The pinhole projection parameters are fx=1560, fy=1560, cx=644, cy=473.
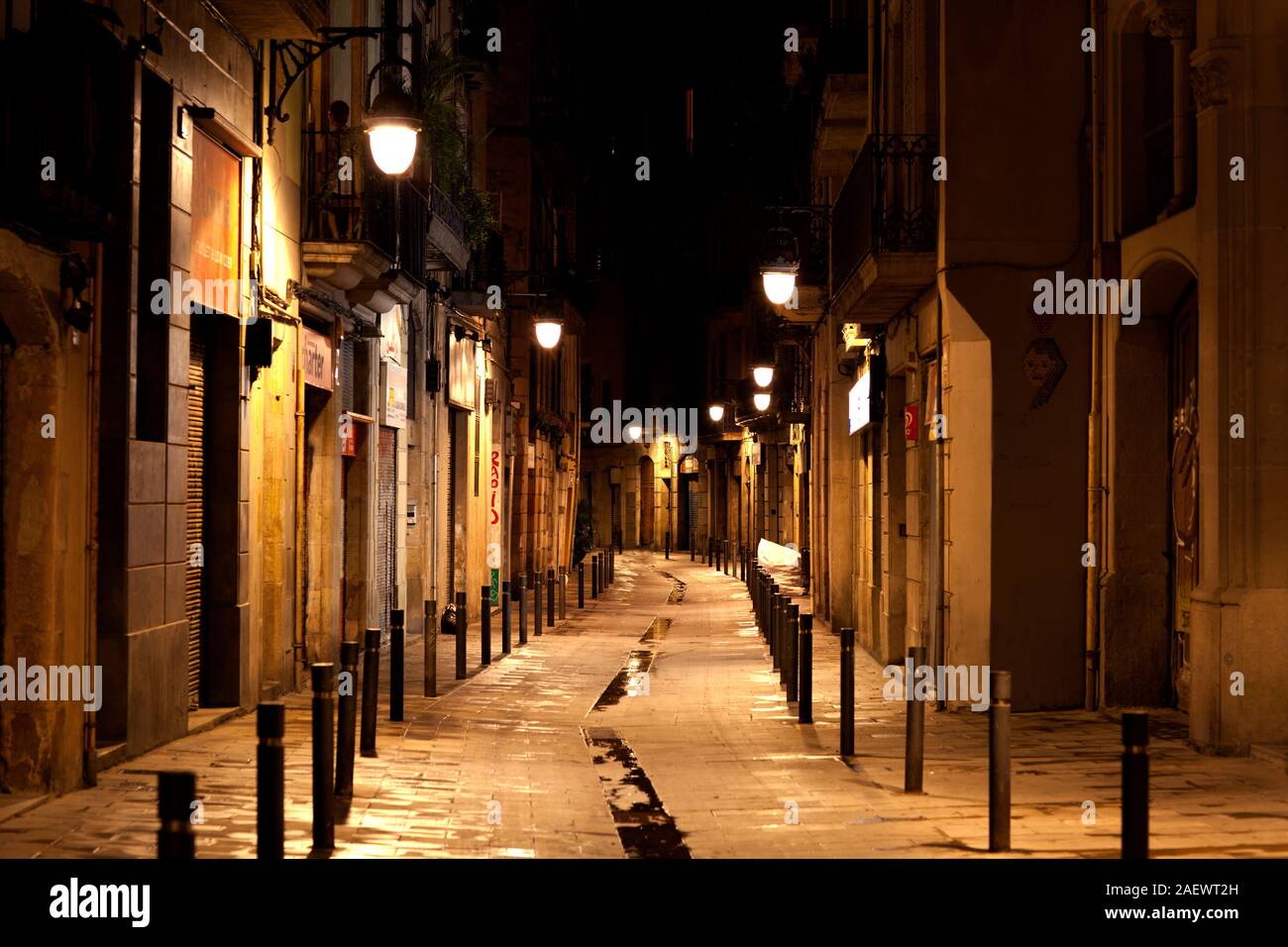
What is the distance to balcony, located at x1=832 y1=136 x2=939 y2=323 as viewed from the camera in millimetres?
15766

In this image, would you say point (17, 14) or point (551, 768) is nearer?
point (17, 14)

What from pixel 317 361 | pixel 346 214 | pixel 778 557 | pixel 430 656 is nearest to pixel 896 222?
pixel 346 214

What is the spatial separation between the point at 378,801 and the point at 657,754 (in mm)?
3148

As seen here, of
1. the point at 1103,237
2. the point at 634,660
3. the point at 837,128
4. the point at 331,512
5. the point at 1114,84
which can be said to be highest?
the point at 837,128

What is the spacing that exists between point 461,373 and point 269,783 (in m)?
19.5

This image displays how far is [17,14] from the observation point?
332 inches

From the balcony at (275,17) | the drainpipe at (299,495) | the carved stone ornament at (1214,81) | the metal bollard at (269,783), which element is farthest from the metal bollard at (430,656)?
the metal bollard at (269,783)

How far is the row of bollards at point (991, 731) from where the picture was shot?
21.4ft

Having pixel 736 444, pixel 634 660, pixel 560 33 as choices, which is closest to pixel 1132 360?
pixel 634 660

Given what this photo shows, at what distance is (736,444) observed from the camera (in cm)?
5959
